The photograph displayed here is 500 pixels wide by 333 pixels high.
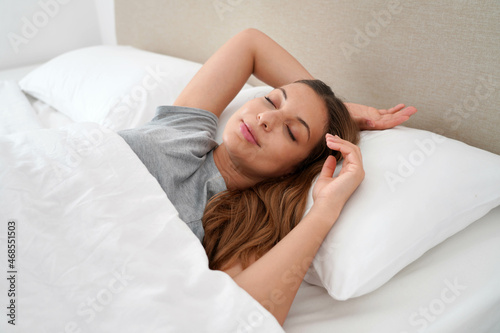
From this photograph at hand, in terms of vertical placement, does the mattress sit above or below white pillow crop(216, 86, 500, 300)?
below

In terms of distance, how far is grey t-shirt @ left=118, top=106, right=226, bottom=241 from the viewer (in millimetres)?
992

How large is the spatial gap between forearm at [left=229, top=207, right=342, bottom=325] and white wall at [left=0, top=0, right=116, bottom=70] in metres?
2.08

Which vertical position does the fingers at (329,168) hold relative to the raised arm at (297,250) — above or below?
above

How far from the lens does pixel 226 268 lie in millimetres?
875

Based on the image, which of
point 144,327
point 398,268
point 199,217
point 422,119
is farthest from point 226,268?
point 422,119

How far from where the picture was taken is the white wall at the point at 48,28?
208 cm

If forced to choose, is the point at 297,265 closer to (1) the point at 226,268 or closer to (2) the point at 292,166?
(1) the point at 226,268

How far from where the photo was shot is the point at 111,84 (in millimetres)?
1478

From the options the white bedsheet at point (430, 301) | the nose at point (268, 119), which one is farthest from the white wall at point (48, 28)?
the white bedsheet at point (430, 301)

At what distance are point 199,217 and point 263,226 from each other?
0.17m

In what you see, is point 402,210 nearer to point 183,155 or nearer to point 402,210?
point 402,210

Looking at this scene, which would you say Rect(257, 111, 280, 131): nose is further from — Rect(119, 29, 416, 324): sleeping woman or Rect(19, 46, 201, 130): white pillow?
Rect(19, 46, 201, 130): white pillow

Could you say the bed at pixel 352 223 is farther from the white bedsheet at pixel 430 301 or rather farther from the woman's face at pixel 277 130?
the woman's face at pixel 277 130

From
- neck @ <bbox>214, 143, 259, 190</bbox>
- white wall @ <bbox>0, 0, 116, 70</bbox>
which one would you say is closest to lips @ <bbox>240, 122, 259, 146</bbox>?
neck @ <bbox>214, 143, 259, 190</bbox>
